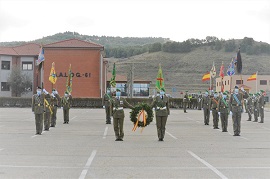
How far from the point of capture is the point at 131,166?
11023 millimetres

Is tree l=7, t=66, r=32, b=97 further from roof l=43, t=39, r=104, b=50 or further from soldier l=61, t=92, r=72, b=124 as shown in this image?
soldier l=61, t=92, r=72, b=124

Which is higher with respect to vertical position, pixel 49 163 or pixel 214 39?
pixel 214 39

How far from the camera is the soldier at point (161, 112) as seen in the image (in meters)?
17.7

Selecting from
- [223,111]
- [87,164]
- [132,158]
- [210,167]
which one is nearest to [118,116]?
[132,158]

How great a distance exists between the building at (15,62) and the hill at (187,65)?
37549 millimetres

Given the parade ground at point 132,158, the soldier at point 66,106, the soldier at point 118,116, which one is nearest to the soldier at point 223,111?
the parade ground at point 132,158

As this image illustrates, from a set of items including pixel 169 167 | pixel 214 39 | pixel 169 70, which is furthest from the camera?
pixel 214 39

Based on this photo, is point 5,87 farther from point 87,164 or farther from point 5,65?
point 87,164

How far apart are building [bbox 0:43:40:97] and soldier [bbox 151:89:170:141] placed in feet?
206

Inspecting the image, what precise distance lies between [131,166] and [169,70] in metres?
124

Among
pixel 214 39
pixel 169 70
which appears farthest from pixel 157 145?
pixel 214 39

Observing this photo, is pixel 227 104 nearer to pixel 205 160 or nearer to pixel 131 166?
pixel 205 160

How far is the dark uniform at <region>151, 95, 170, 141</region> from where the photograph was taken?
17.7 metres

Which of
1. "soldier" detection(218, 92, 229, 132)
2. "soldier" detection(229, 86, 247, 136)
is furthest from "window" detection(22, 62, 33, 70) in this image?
"soldier" detection(229, 86, 247, 136)
